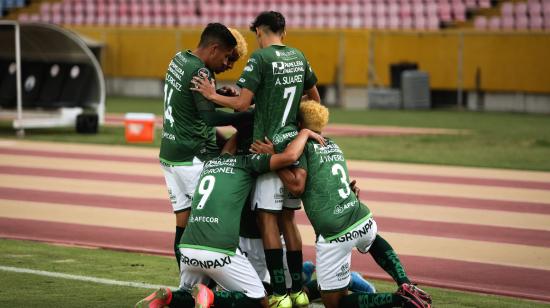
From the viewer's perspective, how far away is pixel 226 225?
6703 millimetres

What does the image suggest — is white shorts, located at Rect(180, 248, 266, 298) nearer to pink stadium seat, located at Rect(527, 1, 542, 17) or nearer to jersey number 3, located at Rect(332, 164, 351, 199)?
jersey number 3, located at Rect(332, 164, 351, 199)

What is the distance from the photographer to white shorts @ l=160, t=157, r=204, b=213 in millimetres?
7734

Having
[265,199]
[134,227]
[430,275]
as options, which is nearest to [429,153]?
[134,227]

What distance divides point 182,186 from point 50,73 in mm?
15444

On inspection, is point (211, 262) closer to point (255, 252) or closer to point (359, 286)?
point (255, 252)

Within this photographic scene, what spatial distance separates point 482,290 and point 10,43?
52.9ft

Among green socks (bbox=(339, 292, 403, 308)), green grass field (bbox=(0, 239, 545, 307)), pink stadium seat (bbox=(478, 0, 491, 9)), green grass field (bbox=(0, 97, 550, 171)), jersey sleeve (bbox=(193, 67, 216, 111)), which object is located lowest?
green grass field (bbox=(0, 97, 550, 171))

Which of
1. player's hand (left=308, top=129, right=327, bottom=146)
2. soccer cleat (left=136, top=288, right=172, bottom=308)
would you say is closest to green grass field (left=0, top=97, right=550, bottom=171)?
player's hand (left=308, top=129, right=327, bottom=146)

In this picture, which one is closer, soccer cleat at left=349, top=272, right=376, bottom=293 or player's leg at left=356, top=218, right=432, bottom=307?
player's leg at left=356, top=218, right=432, bottom=307

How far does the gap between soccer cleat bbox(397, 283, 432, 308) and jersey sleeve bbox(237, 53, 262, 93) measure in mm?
1672

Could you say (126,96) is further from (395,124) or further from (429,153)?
(429,153)

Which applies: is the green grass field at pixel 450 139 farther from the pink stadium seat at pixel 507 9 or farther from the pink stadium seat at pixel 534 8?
the pink stadium seat at pixel 507 9

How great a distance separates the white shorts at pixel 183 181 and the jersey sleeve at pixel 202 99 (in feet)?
1.51

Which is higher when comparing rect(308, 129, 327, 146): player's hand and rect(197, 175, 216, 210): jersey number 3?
rect(308, 129, 327, 146): player's hand
